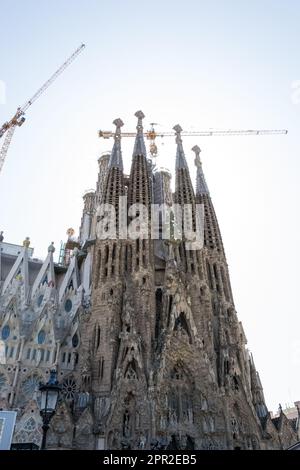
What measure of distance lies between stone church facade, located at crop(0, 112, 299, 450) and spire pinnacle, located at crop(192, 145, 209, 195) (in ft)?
15.7

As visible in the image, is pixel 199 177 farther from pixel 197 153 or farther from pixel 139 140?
pixel 139 140

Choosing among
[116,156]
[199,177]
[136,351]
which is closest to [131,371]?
[136,351]

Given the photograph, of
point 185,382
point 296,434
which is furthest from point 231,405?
point 296,434

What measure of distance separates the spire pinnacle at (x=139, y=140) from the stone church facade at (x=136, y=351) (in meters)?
4.01

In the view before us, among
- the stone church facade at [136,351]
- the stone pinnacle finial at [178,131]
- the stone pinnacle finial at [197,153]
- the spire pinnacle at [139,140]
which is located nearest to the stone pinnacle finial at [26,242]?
the stone church facade at [136,351]

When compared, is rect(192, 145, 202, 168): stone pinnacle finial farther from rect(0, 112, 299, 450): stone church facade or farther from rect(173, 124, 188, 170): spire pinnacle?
rect(0, 112, 299, 450): stone church facade

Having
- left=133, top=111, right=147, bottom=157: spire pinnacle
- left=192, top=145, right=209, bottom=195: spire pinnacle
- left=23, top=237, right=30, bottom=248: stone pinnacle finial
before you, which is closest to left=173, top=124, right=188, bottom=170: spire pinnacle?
left=192, top=145, right=209, bottom=195: spire pinnacle

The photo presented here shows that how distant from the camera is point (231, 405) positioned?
87.8 ft

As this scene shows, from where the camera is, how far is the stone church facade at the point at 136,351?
24.0 m

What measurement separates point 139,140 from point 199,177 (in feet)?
23.0

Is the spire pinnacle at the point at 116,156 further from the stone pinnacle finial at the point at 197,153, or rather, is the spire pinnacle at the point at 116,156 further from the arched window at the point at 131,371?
the arched window at the point at 131,371

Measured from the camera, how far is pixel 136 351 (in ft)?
84.3
